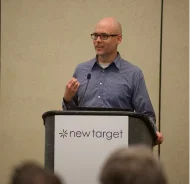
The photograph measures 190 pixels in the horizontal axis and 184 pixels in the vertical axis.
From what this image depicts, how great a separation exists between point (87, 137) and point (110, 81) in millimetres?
820

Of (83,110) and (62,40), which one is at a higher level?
(62,40)

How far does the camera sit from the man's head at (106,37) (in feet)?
11.6

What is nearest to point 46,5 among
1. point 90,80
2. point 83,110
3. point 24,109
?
point 24,109

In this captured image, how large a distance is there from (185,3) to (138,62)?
72cm

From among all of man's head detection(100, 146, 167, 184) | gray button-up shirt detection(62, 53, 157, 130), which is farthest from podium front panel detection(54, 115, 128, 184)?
man's head detection(100, 146, 167, 184)

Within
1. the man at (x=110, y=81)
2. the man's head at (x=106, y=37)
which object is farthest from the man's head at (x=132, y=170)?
A: the man's head at (x=106, y=37)

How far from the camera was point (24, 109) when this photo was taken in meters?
5.06

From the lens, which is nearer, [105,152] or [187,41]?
[105,152]

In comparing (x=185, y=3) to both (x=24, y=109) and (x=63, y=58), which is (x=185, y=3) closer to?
(x=63, y=58)

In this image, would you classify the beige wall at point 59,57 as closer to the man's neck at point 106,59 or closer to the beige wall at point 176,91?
the beige wall at point 176,91

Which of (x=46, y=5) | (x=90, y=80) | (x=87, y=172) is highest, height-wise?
(x=46, y=5)

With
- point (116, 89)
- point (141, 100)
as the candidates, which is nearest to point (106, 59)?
point (116, 89)

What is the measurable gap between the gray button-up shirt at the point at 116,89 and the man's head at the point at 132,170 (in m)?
1.99

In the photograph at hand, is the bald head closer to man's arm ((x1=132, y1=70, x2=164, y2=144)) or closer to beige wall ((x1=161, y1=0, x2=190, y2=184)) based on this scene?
man's arm ((x1=132, y1=70, x2=164, y2=144))
